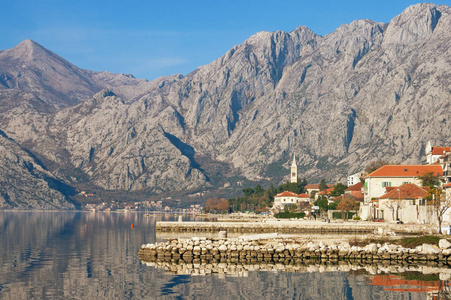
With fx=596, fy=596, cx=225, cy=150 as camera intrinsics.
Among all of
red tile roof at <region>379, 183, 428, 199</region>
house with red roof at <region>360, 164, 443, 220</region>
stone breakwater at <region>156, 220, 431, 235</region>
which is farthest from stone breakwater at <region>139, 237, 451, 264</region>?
house with red roof at <region>360, 164, 443, 220</region>

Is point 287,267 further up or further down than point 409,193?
further down

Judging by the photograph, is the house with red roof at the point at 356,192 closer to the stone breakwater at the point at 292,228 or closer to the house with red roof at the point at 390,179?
the house with red roof at the point at 390,179

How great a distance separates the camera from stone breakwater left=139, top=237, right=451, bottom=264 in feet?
181

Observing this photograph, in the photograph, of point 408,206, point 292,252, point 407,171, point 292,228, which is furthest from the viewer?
point 407,171

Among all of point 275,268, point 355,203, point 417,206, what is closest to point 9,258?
point 275,268

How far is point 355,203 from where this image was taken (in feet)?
424

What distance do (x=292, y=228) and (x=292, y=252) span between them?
42.8m

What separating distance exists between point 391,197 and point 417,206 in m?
5.64

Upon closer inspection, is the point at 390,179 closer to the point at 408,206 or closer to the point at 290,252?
the point at 408,206

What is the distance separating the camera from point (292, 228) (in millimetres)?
99625

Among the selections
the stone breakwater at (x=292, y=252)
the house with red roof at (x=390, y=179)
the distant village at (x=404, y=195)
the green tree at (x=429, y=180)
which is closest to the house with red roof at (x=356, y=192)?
the distant village at (x=404, y=195)

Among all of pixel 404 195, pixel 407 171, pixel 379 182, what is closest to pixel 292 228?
pixel 404 195

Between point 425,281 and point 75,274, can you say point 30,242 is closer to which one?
point 75,274

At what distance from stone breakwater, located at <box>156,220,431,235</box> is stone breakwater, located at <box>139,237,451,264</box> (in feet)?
84.1
